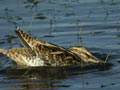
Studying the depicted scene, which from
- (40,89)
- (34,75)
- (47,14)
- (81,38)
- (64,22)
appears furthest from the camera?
(47,14)

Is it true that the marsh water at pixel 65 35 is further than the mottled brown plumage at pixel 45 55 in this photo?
No

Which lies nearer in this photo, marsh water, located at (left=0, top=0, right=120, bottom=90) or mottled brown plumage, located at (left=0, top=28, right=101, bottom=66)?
marsh water, located at (left=0, top=0, right=120, bottom=90)

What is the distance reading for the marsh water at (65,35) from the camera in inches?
327

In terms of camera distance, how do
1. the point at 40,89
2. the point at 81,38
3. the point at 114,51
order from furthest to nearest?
the point at 81,38 < the point at 114,51 < the point at 40,89

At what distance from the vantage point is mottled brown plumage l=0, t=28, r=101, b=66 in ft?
30.8

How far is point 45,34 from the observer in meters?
12.0

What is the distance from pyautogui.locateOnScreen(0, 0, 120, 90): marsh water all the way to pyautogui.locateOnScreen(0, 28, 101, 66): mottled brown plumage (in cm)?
17

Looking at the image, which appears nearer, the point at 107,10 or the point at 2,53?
the point at 2,53

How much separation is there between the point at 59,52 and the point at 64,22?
3518 mm

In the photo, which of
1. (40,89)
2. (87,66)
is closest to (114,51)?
(87,66)

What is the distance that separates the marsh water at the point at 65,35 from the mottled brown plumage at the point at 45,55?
0.17m

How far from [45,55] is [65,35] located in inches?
97.9

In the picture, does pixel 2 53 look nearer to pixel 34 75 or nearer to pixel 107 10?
pixel 34 75

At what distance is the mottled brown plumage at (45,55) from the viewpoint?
30.8 ft
